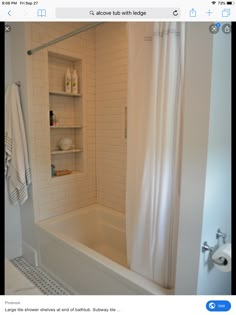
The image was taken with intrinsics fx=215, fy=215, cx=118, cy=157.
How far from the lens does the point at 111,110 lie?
2309mm

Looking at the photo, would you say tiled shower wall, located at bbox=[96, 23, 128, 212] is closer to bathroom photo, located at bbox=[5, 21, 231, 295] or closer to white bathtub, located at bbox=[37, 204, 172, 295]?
bathroom photo, located at bbox=[5, 21, 231, 295]

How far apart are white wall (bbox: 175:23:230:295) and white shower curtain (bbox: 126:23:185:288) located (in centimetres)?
22

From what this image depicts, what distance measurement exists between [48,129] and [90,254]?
121cm

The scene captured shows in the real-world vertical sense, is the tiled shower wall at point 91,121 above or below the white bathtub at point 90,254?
above

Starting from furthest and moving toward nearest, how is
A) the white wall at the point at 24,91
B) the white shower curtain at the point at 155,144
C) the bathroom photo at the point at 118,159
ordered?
the white wall at the point at 24,91 < the white shower curtain at the point at 155,144 < the bathroom photo at the point at 118,159

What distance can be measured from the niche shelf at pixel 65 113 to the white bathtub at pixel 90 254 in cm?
58

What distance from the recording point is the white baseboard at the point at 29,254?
2088 millimetres
